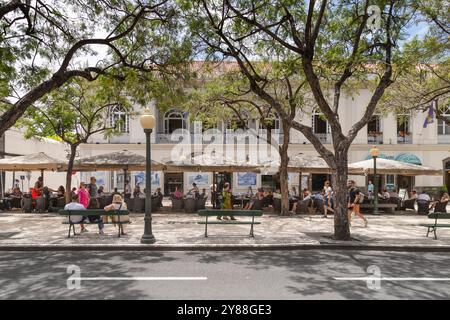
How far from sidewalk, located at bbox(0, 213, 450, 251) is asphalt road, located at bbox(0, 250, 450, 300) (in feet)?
1.42

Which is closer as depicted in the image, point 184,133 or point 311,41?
point 311,41

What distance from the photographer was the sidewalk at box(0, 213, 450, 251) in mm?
9812

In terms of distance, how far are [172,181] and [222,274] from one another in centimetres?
2331

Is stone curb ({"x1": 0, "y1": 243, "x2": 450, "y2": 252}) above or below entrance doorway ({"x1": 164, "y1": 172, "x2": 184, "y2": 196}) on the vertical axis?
below

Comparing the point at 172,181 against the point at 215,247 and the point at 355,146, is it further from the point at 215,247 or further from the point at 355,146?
the point at 215,247

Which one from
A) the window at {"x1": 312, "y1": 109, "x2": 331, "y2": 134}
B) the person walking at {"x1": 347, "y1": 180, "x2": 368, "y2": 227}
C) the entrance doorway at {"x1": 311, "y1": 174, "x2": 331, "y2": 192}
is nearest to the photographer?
the person walking at {"x1": 347, "y1": 180, "x2": 368, "y2": 227}

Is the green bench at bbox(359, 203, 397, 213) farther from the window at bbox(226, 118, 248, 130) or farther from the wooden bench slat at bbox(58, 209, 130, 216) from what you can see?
the wooden bench slat at bbox(58, 209, 130, 216)

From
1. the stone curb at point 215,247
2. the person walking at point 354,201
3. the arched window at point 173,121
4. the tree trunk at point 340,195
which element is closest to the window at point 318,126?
the arched window at point 173,121

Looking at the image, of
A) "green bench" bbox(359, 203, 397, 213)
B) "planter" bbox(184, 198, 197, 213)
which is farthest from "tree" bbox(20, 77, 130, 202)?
"green bench" bbox(359, 203, 397, 213)

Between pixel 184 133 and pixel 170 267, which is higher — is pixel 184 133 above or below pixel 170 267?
above

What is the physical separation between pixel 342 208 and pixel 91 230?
779 cm
